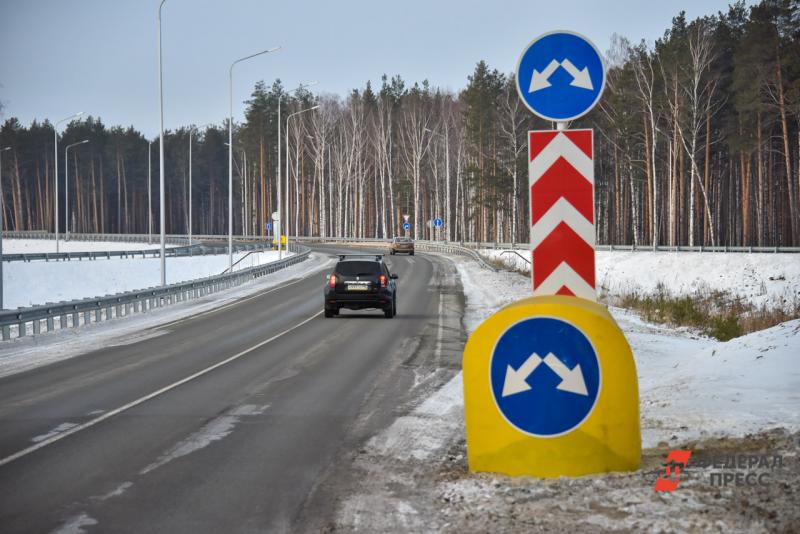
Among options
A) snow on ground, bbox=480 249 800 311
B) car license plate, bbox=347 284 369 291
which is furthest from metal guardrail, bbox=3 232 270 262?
snow on ground, bbox=480 249 800 311

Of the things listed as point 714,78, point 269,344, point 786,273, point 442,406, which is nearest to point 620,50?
point 714,78

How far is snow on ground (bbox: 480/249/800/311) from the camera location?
3525 cm

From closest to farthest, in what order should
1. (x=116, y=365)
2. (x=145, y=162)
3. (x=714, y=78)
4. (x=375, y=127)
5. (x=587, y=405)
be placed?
(x=587, y=405) < (x=116, y=365) < (x=714, y=78) < (x=375, y=127) < (x=145, y=162)

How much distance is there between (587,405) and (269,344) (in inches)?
487

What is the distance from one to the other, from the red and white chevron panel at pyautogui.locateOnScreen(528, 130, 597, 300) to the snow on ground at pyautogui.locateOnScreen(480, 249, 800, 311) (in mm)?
24564

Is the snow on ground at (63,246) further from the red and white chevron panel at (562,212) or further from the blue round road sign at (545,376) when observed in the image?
the blue round road sign at (545,376)

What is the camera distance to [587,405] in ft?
19.6

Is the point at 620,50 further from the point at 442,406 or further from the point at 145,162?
the point at 145,162

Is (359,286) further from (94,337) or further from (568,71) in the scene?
(568,71)

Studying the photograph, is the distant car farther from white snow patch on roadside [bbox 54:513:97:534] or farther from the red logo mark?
white snow patch on roadside [bbox 54:513:97:534]

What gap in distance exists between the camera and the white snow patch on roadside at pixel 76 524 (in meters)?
5.51

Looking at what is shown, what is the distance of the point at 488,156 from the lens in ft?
243

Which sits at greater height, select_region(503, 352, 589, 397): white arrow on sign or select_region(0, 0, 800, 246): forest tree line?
select_region(0, 0, 800, 246): forest tree line

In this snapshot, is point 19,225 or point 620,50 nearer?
point 620,50
